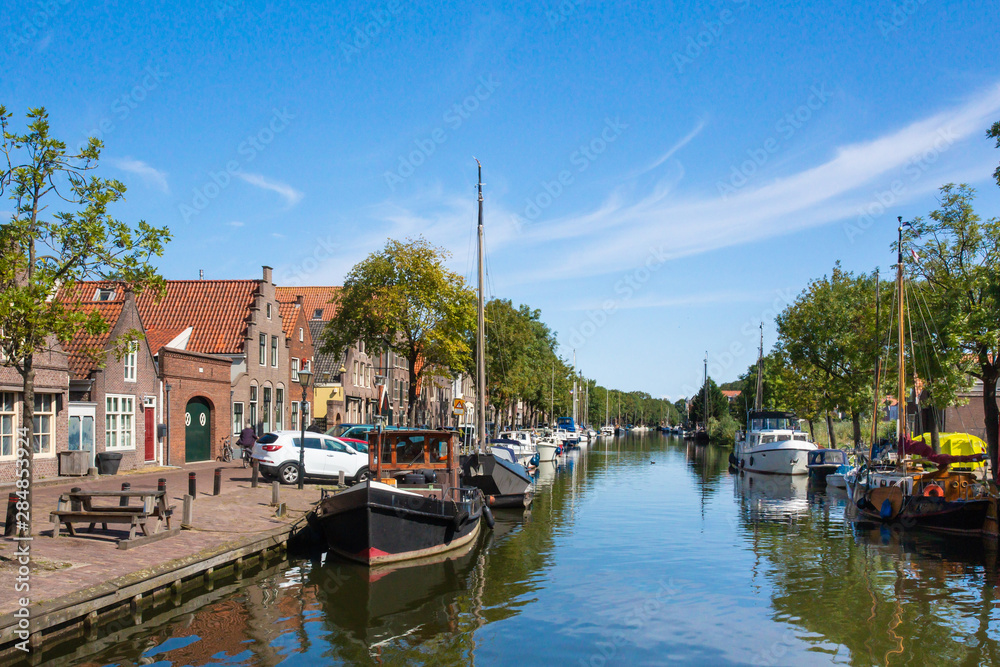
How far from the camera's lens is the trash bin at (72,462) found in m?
26.1

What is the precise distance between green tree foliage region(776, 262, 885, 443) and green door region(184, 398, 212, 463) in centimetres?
3327

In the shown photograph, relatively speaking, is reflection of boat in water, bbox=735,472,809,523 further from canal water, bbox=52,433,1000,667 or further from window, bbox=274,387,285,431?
window, bbox=274,387,285,431

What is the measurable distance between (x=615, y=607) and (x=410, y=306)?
2889 cm

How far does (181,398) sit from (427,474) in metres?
17.8

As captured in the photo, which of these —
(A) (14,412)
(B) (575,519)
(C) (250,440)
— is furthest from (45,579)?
(C) (250,440)

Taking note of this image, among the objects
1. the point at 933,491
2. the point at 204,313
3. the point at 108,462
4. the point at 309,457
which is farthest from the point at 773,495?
the point at 204,313

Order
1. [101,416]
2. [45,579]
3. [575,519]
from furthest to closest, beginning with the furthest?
[101,416]
[575,519]
[45,579]

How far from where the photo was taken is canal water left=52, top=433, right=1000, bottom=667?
1188 centimetres

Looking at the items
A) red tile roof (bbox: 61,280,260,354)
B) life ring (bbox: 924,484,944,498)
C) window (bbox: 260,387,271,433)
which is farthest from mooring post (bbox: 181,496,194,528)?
window (bbox: 260,387,271,433)

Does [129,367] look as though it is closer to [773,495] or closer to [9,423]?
[9,423]

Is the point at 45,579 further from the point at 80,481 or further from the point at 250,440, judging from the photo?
the point at 250,440

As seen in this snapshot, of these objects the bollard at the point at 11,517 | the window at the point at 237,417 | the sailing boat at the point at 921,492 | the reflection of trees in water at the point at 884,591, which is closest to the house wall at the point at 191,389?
the window at the point at 237,417

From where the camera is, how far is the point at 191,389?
35312mm

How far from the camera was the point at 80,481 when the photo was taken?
25734mm
